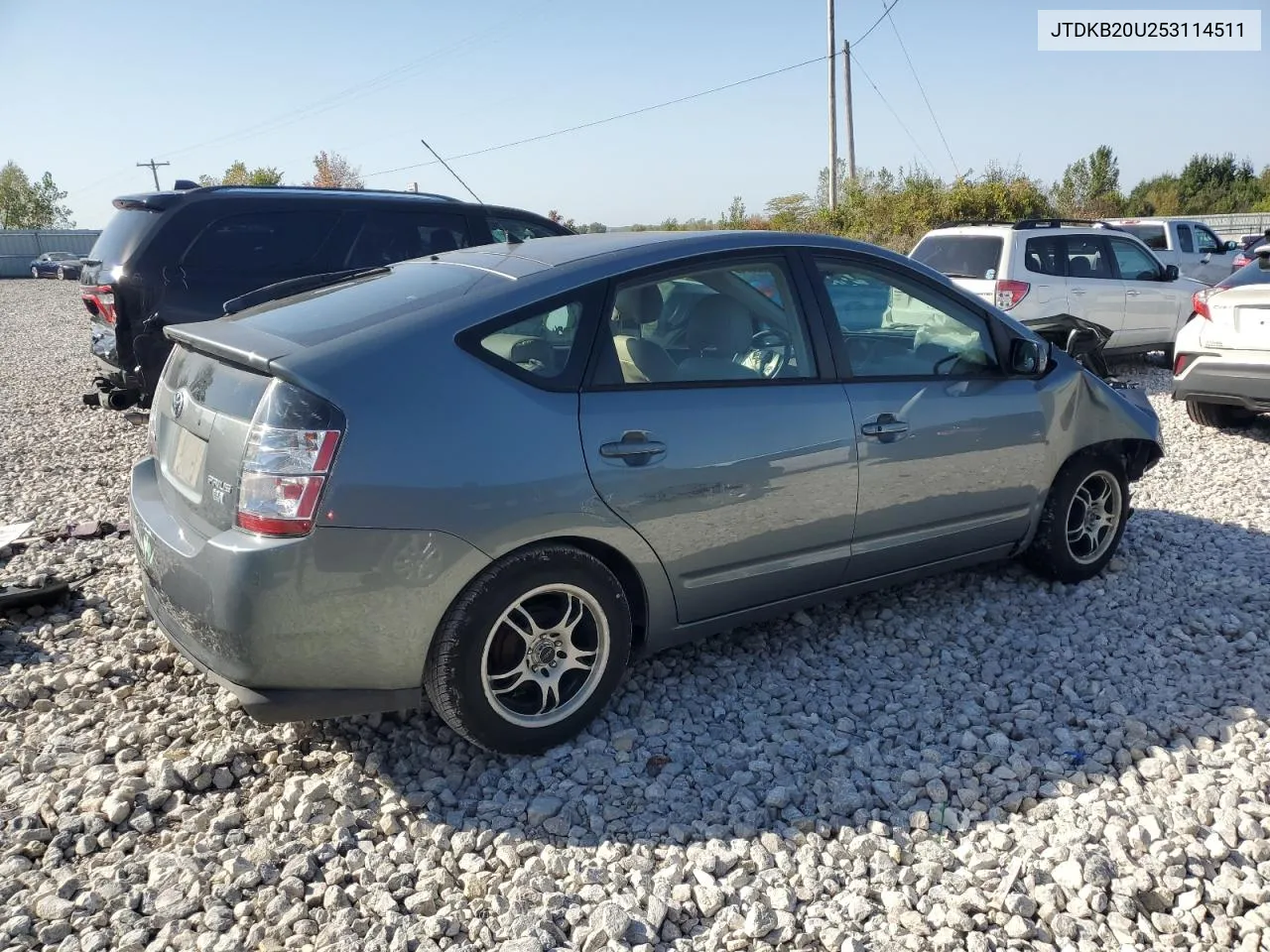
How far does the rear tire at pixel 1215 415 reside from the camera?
8.18 metres

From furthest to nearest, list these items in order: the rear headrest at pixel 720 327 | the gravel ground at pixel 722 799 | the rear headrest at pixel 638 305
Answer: the rear headrest at pixel 720 327 < the rear headrest at pixel 638 305 < the gravel ground at pixel 722 799

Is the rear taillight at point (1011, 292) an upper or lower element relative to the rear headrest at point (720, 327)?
lower

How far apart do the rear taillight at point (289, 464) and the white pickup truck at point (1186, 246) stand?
16.0 m

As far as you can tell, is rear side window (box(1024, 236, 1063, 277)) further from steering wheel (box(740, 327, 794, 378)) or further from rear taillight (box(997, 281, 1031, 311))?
steering wheel (box(740, 327, 794, 378))

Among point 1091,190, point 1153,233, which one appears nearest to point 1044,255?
point 1153,233

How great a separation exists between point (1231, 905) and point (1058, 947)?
51cm

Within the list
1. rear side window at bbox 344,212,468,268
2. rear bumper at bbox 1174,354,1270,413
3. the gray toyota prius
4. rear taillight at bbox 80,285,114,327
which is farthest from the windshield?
rear taillight at bbox 80,285,114,327

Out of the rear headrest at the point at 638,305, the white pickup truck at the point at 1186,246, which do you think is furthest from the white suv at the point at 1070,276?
the rear headrest at the point at 638,305

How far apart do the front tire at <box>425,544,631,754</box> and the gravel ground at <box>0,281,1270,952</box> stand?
6.3 inches

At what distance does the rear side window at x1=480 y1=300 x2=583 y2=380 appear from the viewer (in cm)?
310

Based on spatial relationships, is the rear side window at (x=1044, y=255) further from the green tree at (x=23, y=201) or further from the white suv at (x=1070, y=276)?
the green tree at (x=23, y=201)

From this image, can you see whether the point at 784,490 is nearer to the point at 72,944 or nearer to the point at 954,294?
the point at 954,294

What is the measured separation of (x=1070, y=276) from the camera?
10383 millimetres

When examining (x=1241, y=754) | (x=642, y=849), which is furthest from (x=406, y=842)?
(x=1241, y=754)
